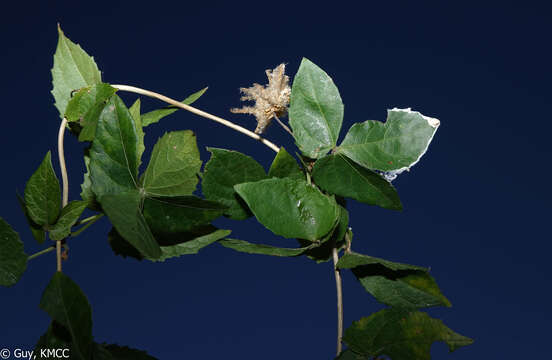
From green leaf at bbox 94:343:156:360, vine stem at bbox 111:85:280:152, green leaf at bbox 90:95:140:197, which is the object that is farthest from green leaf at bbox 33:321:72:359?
vine stem at bbox 111:85:280:152

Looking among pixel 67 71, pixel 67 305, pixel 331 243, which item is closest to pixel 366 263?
pixel 331 243

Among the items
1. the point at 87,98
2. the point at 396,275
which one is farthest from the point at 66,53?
the point at 396,275

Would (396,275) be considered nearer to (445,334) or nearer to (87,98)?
(445,334)

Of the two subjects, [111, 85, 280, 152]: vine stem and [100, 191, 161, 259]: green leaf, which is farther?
[111, 85, 280, 152]: vine stem

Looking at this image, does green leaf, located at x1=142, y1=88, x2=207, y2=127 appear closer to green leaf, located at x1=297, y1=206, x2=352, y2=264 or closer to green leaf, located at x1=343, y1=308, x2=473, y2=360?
green leaf, located at x1=297, y1=206, x2=352, y2=264

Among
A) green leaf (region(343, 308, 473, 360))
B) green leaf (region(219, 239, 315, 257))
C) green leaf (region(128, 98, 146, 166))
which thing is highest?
green leaf (region(128, 98, 146, 166))

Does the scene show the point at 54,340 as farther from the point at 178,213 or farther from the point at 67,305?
the point at 178,213
